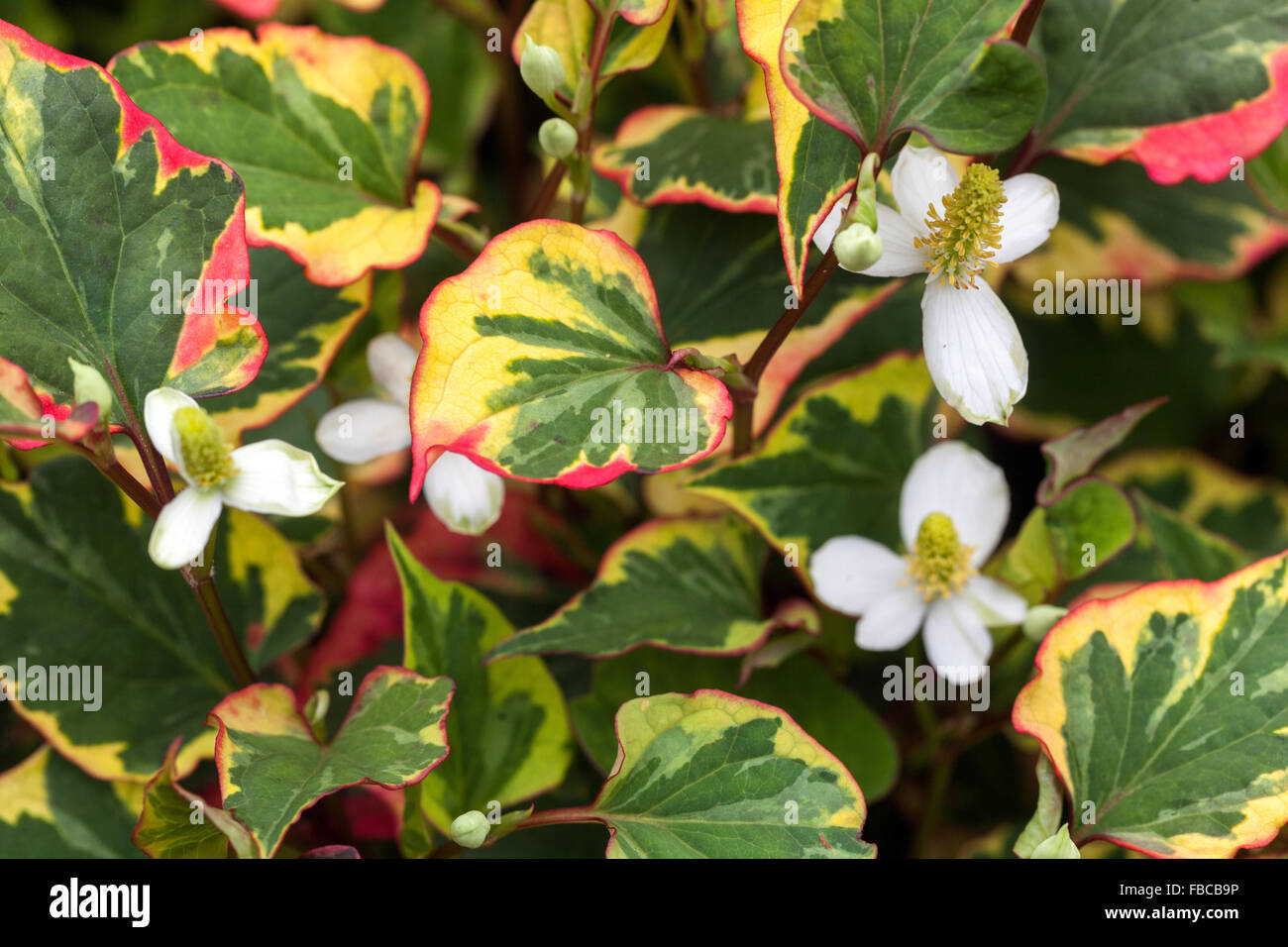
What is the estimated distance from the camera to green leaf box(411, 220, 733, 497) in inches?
24.3

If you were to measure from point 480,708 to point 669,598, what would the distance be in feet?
0.54

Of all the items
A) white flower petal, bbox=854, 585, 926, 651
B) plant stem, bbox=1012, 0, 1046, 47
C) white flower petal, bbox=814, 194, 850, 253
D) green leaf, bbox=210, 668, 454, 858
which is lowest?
green leaf, bbox=210, 668, 454, 858

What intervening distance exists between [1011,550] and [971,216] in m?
0.27

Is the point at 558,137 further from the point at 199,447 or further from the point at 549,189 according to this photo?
the point at 199,447

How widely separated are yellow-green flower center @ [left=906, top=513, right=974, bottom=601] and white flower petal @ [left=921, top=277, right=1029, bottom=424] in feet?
0.55

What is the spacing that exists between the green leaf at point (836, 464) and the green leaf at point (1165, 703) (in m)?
0.22

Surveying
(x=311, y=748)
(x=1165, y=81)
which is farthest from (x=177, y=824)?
(x=1165, y=81)

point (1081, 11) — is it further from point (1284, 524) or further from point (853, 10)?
point (1284, 524)

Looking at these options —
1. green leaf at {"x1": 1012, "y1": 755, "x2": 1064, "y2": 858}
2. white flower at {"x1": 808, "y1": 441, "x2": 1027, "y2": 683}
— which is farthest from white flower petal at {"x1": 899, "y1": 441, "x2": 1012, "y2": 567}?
green leaf at {"x1": 1012, "y1": 755, "x2": 1064, "y2": 858}

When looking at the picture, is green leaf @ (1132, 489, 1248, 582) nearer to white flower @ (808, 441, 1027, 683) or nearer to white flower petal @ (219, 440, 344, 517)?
white flower @ (808, 441, 1027, 683)

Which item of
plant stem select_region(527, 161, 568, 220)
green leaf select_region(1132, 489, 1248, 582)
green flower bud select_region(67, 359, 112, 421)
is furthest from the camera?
green leaf select_region(1132, 489, 1248, 582)

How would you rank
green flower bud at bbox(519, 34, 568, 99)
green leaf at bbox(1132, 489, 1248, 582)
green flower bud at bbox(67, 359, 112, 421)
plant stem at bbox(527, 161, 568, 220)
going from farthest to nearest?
green leaf at bbox(1132, 489, 1248, 582) → plant stem at bbox(527, 161, 568, 220) → green flower bud at bbox(519, 34, 568, 99) → green flower bud at bbox(67, 359, 112, 421)

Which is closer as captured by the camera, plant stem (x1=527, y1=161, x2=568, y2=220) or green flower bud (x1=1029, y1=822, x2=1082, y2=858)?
green flower bud (x1=1029, y1=822, x2=1082, y2=858)

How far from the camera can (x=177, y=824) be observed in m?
0.68
